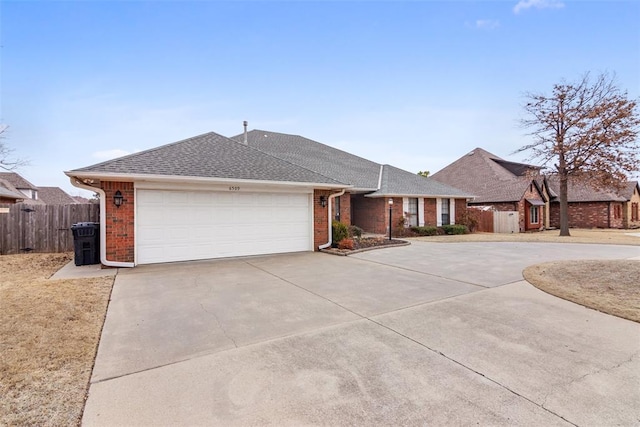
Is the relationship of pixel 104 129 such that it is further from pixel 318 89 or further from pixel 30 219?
pixel 318 89

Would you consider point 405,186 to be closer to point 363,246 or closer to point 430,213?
point 430,213

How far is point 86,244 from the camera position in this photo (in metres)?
8.65

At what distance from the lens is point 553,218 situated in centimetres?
2773

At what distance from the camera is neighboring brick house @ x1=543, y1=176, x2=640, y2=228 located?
85.9 feet

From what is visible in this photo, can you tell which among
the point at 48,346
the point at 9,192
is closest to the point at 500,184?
the point at 48,346

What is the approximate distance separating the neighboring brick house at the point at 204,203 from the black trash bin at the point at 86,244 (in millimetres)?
904

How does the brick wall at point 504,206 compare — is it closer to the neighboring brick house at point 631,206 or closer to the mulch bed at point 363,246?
the neighboring brick house at point 631,206

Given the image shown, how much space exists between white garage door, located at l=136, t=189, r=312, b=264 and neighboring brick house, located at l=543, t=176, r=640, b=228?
24792 mm

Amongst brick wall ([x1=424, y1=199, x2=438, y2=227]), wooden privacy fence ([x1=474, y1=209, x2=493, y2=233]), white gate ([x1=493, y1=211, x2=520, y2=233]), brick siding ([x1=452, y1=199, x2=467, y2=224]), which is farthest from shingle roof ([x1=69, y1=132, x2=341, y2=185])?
white gate ([x1=493, y1=211, x2=520, y2=233])

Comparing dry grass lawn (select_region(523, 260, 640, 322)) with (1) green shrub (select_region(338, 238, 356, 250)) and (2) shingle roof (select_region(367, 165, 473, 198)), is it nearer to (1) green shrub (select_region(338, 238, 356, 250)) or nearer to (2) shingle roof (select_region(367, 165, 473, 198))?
(1) green shrub (select_region(338, 238, 356, 250))

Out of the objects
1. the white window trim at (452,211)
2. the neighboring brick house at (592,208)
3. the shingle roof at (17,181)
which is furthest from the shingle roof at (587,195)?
the shingle roof at (17,181)

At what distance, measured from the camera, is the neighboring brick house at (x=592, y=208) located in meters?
26.2

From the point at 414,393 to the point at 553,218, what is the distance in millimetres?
32262

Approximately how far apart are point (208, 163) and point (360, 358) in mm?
8245
